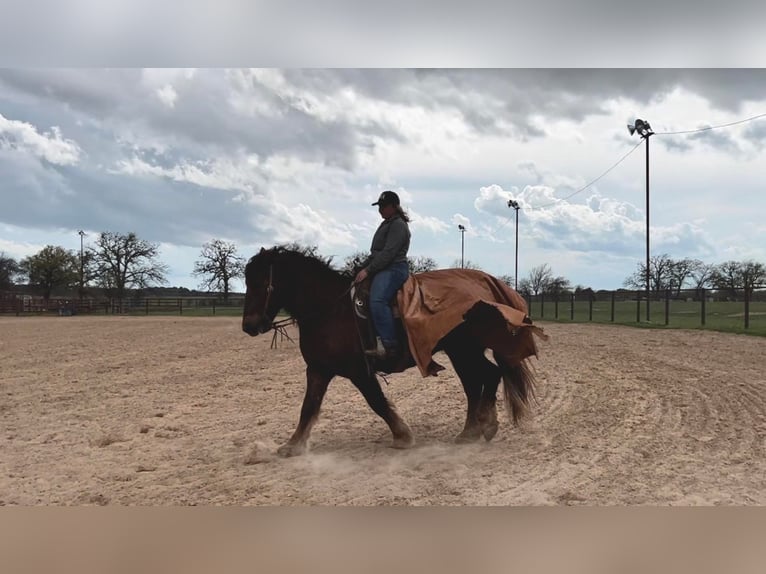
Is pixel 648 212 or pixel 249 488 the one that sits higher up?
pixel 648 212

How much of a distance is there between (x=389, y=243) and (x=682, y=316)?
90.9 feet

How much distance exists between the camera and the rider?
471 cm

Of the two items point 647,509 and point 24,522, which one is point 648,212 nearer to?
point 647,509

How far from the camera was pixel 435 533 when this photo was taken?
3195 mm

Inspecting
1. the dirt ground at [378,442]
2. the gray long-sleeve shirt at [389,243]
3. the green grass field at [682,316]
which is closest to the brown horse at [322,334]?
the dirt ground at [378,442]

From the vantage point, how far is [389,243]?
4746mm

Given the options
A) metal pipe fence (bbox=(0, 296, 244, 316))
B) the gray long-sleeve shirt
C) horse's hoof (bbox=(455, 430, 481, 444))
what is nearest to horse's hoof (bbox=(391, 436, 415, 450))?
horse's hoof (bbox=(455, 430, 481, 444))

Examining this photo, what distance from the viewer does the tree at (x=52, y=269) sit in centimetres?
5700

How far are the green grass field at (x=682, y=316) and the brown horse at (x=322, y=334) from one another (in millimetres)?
14061

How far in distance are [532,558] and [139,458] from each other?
11.3 feet

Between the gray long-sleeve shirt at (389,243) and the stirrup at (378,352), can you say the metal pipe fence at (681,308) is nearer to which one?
the gray long-sleeve shirt at (389,243)

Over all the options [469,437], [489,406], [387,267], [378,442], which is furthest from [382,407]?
[387,267]

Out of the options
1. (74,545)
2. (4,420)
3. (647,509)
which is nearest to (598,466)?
(647,509)

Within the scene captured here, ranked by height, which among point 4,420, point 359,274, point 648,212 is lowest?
point 4,420
